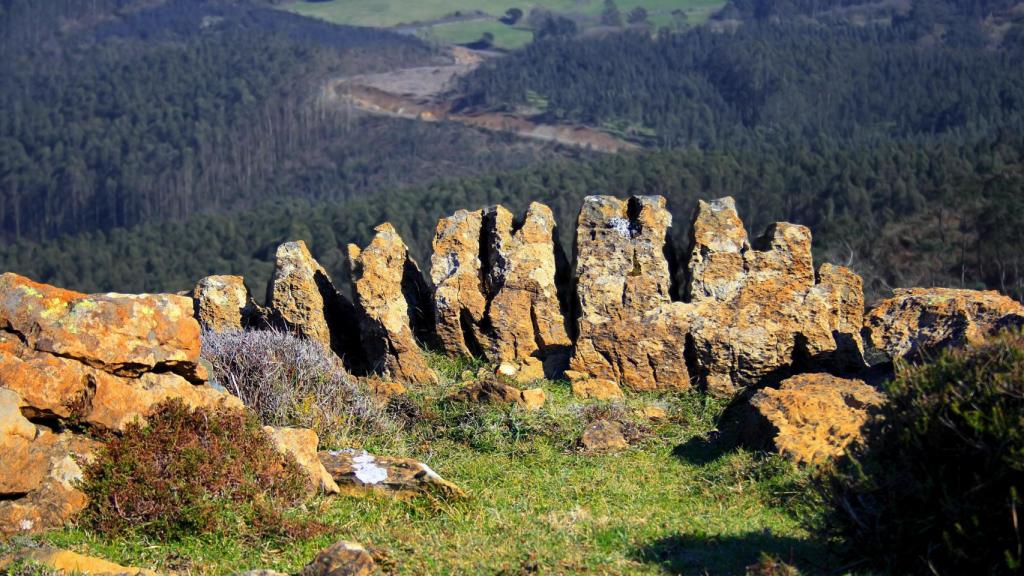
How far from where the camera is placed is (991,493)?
23.5ft

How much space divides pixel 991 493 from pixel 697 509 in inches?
116

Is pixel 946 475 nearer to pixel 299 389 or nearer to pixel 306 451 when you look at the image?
pixel 306 451

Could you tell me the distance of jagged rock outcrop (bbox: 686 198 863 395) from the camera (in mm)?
13359

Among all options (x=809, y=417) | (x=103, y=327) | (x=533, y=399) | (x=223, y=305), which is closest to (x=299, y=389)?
(x=533, y=399)

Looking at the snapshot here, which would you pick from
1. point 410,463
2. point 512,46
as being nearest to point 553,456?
point 410,463

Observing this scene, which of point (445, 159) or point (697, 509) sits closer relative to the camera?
point (697, 509)

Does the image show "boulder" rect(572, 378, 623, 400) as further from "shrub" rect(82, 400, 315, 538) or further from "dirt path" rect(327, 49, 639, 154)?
"dirt path" rect(327, 49, 639, 154)

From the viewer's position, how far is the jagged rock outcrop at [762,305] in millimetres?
13359

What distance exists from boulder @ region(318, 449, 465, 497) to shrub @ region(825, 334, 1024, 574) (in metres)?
3.15

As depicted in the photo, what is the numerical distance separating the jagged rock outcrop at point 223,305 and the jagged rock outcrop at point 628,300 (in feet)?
12.7

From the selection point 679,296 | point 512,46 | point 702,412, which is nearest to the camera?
point 702,412

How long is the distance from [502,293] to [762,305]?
9.66ft

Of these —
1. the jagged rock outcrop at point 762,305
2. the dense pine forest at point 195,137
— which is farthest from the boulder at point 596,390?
the dense pine forest at point 195,137

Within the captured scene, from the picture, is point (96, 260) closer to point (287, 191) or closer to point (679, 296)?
point (287, 191)
